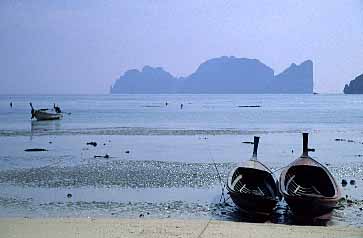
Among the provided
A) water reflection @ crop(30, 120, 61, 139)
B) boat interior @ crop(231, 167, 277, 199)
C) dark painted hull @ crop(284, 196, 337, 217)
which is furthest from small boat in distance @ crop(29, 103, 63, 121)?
dark painted hull @ crop(284, 196, 337, 217)

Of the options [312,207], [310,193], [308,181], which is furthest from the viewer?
[308,181]

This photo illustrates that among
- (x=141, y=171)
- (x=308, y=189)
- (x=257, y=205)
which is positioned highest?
(x=308, y=189)

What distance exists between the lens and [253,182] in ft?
59.2

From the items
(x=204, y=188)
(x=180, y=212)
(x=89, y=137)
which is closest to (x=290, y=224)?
(x=180, y=212)

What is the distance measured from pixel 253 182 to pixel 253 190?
775 mm

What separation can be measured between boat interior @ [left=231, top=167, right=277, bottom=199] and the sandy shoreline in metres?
3.20

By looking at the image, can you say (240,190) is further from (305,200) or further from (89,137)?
(89,137)

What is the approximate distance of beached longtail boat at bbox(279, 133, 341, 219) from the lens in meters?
15.2

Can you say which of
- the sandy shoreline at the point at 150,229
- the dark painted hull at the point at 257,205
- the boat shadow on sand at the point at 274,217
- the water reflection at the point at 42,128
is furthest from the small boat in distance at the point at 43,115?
the sandy shoreline at the point at 150,229

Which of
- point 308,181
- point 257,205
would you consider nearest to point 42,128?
point 308,181

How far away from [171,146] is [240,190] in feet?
67.8

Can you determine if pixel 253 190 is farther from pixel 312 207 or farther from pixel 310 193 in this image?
pixel 312 207

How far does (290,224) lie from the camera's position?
15.0 metres

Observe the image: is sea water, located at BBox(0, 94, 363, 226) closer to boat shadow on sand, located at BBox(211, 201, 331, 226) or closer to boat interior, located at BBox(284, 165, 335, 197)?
boat shadow on sand, located at BBox(211, 201, 331, 226)
